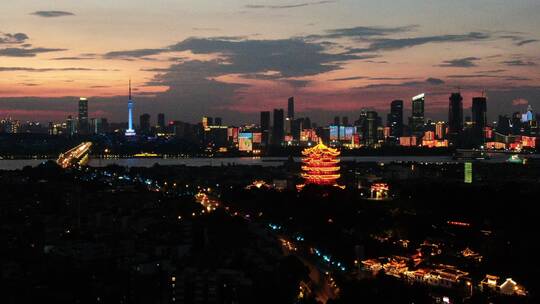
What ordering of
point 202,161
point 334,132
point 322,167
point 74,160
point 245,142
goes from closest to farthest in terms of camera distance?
1. point 322,167
2. point 74,160
3. point 202,161
4. point 245,142
5. point 334,132

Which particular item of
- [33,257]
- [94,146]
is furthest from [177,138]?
[33,257]

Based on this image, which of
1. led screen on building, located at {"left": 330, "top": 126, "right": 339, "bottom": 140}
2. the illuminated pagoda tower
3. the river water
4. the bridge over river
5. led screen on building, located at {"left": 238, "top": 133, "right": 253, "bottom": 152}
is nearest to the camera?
the illuminated pagoda tower

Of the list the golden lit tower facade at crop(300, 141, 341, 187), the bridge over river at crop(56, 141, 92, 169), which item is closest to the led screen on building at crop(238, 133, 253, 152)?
the bridge over river at crop(56, 141, 92, 169)

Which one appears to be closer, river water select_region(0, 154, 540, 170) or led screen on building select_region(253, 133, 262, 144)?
river water select_region(0, 154, 540, 170)

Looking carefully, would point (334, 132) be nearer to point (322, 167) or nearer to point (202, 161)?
point (202, 161)

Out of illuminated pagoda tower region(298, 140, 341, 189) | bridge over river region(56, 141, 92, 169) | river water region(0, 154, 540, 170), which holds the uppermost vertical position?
illuminated pagoda tower region(298, 140, 341, 189)

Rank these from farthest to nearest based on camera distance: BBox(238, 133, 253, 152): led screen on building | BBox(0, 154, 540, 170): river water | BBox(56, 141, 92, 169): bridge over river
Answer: BBox(238, 133, 253, 152): led screen on building → BBox(0, 154, 540, 170): river water → BBox(56, 141, 92, 169): bridge over river

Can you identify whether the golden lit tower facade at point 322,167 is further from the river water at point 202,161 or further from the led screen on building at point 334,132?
the led screen on building at point 334,132

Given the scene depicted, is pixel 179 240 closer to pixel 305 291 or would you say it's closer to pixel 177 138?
pixel 305 291

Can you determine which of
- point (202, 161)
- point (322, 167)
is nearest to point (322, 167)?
point (322, 167)

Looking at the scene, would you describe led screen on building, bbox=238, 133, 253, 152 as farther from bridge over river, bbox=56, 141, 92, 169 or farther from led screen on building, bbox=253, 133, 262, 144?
bridge over river, bbox=56, 141, 92, 169

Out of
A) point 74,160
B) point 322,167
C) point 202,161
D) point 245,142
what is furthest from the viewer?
point 245,142
